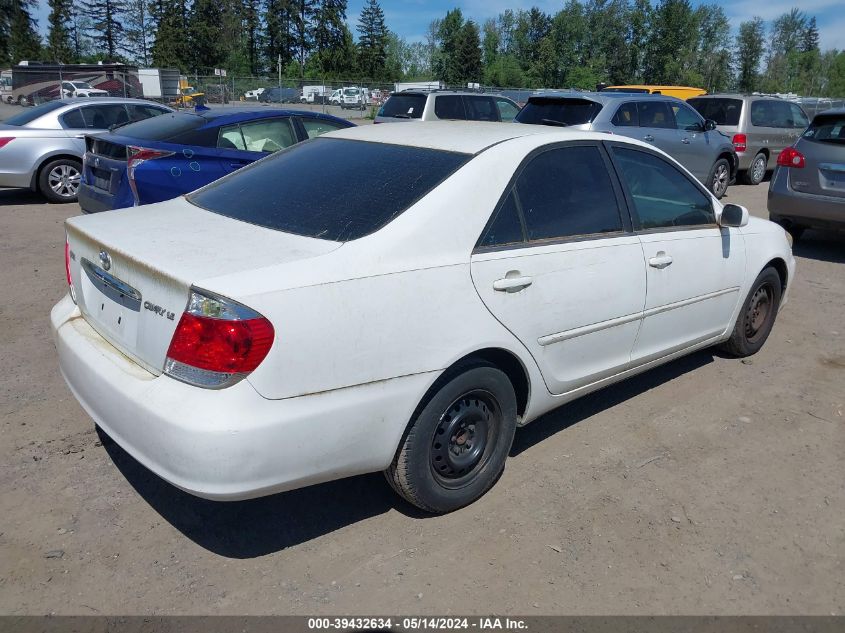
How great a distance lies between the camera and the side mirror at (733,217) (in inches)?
172

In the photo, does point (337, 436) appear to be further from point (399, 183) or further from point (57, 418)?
point (57, 418)

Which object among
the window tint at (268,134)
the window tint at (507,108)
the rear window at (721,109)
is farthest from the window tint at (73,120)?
the rear window at (721,109)

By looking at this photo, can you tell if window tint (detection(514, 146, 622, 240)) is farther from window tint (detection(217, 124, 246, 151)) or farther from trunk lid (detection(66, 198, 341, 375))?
window tint (detection(217, 124, 246, 151))

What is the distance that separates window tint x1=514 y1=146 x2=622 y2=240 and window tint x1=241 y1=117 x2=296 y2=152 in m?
4.71

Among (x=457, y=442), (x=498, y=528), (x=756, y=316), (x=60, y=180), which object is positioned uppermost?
(x=60, y=180)

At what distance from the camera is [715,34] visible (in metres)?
91.6

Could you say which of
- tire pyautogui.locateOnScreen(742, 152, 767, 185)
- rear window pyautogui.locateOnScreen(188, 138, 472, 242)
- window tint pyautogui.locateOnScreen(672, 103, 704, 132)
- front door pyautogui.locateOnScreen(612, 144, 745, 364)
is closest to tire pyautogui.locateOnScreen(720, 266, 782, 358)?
Result: front door pyautogui.locateOnScreen(612, 144, 745, 364)

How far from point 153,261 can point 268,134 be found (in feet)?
18.1

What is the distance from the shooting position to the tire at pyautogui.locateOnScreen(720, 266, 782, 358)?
4977mm

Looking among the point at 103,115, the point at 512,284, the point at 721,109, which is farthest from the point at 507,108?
the point at 512,284

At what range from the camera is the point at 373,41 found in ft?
313

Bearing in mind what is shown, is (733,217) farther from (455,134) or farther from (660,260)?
(455,134)

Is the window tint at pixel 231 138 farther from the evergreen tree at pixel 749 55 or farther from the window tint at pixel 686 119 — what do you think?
the evergreen tree at pixel 749 55

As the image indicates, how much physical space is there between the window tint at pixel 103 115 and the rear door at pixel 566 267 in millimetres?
9154
